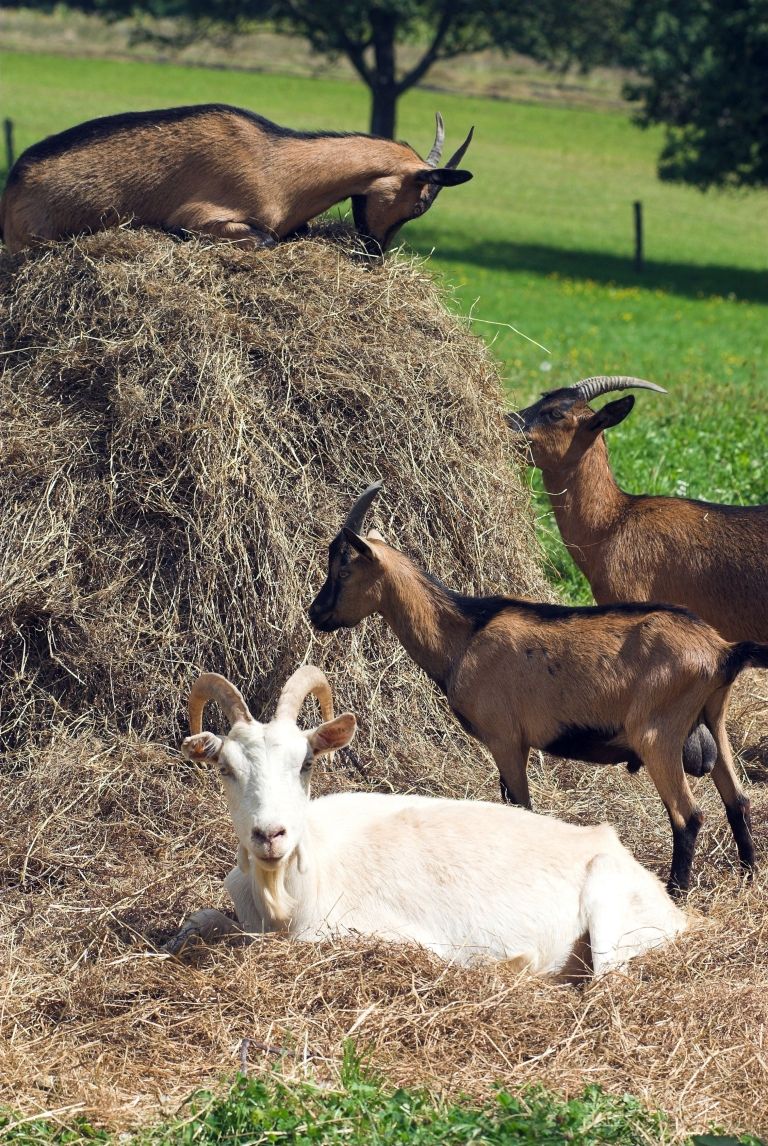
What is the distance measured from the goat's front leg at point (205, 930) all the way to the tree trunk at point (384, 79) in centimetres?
3014

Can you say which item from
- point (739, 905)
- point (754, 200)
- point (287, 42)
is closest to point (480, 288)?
point (739, 905)

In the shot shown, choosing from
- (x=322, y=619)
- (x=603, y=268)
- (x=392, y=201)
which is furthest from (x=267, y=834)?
(x=603, y=268)

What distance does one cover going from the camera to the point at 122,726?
23.2ft

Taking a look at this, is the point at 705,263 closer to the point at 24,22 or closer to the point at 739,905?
the point at 739,905

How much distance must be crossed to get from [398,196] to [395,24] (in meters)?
27.4

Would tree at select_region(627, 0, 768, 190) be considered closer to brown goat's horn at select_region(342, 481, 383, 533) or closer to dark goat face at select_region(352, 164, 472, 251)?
dark goat face at select_region(352, 164, 472, 251)

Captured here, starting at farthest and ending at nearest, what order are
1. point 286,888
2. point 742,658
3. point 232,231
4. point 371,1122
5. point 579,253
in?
point 579,253
point 232,231
point 742,658
point 286,888
point 371,1122

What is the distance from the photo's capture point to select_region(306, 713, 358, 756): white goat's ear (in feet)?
17.2

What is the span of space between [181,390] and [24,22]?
64.2m

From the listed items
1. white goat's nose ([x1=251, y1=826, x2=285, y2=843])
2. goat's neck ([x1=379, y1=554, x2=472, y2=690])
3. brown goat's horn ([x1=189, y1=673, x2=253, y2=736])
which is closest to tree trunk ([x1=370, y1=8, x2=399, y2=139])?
goat's neck ([x1=379, y1=554, x2=472, y2=690])

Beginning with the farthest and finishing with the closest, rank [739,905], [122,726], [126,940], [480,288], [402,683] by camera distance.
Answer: [480,288]
[402,683]
[122,726]
[739,905]
[126,940]

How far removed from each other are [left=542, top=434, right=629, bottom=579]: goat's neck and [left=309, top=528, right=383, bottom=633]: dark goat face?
182 centimetres

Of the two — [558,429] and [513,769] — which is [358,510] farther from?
[558,429]

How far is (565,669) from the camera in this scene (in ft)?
20.6
